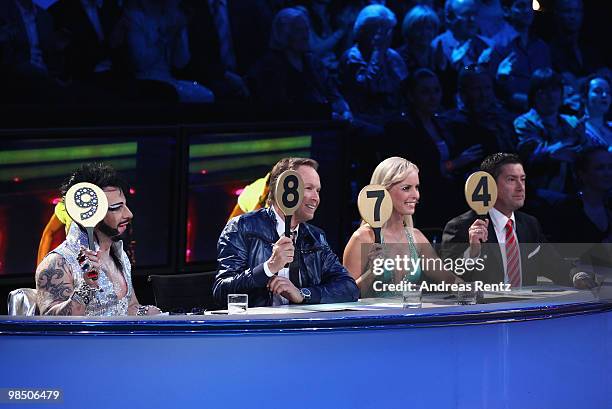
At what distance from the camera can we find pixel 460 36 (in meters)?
7.58

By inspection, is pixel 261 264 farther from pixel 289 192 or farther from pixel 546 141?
pixel 546 141

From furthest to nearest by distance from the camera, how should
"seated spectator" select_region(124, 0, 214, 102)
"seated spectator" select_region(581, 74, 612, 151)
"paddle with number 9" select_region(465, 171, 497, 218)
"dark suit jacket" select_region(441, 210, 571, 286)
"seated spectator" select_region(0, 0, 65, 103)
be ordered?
"seated spectator" select_region(581, 74, 612, 151) → "seated spectator" select_region(124, 0, 214, 102) → "seated spectator" select_region(0, 0, 65, 103) → "dark suit jacket" select_region(441, 210, 571, 286) → "paddle with number 9" select_region(465, 171, 497, 218)

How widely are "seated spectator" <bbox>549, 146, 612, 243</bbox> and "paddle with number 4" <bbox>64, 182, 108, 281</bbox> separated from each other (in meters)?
4.99

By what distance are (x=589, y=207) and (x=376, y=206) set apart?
409cm

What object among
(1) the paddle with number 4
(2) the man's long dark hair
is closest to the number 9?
(1) the paddle with number 4

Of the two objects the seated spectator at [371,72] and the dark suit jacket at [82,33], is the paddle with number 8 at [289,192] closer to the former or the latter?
the dark suit jacket at [82,33]

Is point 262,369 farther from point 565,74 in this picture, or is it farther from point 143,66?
point 565,74

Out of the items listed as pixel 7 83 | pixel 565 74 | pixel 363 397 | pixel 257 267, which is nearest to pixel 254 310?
pixel 257 267

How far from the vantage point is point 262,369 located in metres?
3.11

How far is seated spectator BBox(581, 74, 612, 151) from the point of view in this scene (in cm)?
807

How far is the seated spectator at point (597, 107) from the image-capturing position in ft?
26.5

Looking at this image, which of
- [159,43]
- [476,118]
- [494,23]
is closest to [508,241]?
[159,43]
